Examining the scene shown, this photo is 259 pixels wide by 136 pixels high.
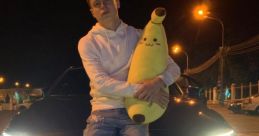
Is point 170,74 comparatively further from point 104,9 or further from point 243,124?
point 243,124

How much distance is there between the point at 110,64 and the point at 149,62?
0.86 feet

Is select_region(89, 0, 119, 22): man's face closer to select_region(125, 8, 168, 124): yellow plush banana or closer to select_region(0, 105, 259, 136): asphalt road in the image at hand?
select_region(125, 8, 168, 124): yellow plush banana

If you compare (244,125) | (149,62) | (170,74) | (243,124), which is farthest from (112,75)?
(243,124)

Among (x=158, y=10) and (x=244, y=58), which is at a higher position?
(x=244, y=58)

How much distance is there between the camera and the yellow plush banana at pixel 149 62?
9.41ft

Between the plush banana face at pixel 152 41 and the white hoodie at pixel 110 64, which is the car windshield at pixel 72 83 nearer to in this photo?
the white hoodie at pixel 110 64

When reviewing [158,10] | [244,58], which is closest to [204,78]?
[244,58]

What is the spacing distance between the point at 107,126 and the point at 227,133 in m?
1.60

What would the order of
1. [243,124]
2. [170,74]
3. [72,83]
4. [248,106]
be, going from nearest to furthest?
[170,74]
[72,83]
[243,124]
[248,106]

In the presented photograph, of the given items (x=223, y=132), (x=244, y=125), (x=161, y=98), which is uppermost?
(x=161, y=98)

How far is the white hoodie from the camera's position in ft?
9.59

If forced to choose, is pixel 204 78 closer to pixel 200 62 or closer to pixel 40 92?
pixel 200 62

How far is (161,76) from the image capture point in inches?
116

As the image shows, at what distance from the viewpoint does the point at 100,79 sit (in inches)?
116
